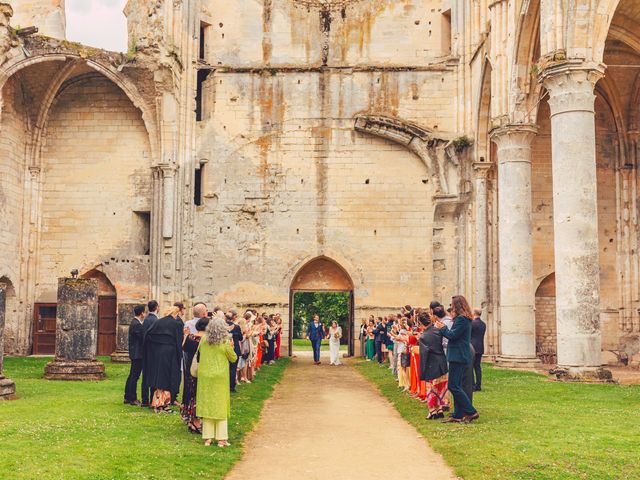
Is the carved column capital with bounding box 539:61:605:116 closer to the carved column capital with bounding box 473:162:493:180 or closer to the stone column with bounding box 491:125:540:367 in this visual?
the stone column with bounding box 491:125:540:367

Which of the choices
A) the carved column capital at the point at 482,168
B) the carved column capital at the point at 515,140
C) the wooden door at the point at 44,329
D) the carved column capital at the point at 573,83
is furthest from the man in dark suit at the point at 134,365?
the wooden door at the point at 44,329

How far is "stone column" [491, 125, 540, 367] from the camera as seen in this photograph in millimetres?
18656

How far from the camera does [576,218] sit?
14.9 m

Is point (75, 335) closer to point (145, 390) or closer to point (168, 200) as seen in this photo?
point (145, 390)

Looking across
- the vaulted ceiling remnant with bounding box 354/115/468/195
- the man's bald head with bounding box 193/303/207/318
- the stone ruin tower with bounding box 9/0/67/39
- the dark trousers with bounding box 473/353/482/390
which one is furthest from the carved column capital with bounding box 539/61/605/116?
the stone ruin tower with bounding box 9/0/67/39

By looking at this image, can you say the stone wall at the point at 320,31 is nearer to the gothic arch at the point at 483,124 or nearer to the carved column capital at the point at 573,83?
the gothic arch at the point at 483,124

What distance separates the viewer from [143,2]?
82.3 ft

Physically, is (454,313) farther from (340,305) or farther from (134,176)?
(340,305)

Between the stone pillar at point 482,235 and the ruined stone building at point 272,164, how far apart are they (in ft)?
1.00

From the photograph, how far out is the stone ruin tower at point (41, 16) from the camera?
27.0 m

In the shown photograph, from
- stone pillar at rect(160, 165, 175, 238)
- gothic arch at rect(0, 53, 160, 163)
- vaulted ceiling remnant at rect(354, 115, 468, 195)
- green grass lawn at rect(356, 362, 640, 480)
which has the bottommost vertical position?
green grass lawn at rect(356, 362, 640, 480)

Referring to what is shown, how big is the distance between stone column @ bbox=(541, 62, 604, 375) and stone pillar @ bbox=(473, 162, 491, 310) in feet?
25.2

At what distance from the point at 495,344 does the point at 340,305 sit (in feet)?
86.6

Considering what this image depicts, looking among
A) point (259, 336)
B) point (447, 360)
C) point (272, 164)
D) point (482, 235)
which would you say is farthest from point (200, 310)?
point (272, 164)
